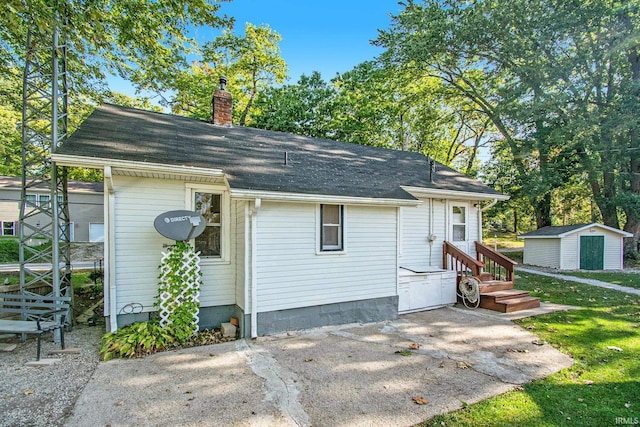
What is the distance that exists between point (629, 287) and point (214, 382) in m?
14.0

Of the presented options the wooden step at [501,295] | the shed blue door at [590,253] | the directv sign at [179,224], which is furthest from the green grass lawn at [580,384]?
the shed blue door at [590,253]

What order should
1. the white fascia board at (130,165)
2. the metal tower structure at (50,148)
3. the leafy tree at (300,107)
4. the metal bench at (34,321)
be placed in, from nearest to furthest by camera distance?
the metal bench at (34,321) → the white fascia board at (130,165) → the metal tower structure at (50,148) → the leafy tree at (300,107)

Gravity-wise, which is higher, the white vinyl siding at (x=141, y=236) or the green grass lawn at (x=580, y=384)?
the white vinyl siding at (x=141, y=236)

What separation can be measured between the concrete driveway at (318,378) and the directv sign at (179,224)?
202 centimetres

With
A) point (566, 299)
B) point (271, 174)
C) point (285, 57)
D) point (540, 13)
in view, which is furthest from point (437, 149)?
point (271, 174)

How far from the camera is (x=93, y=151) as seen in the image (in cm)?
554

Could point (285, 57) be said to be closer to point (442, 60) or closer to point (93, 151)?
point (442, 60)

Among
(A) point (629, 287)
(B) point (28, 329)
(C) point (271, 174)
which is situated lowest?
(A) point (629, 287)

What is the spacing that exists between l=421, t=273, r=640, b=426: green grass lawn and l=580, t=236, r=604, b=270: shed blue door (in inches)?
396

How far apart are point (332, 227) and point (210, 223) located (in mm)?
2648

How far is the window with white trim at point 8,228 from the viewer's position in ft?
65.0

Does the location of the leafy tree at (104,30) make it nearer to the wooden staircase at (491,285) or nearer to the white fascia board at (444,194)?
the white fascia board at (444,194)

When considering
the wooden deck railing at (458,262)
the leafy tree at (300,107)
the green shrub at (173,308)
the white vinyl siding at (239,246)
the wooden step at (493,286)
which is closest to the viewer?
the green shrub at (173,308)

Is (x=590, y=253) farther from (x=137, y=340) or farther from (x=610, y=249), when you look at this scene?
(x=137, y=340)
